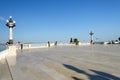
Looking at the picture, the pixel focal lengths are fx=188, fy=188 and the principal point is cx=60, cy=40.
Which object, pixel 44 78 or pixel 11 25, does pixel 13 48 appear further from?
pixel 44 78

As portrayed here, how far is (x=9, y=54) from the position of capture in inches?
796

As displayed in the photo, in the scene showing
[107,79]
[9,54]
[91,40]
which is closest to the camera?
[107,79]

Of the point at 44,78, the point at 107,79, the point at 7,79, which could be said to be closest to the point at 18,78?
the point at 7,79

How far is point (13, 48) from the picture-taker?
2067cm

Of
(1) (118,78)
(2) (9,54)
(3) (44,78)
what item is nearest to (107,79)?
(1) (118,78)

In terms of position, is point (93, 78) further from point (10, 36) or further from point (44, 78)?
point (10, 36)

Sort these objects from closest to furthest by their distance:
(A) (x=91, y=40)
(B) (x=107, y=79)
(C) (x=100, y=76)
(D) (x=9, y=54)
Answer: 1. (B) (x=107, y=79)
2. (C) (x=100, y=76)
3. (D) (x=9, y=54)
4. (A) (x=91, y=40)

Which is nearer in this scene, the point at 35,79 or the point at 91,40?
the point at 35,79

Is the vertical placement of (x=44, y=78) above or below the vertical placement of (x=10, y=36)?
below

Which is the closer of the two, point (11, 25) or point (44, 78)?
point (44, 78)

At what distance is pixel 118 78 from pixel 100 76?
2.46 ft

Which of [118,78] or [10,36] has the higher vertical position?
[10,36]

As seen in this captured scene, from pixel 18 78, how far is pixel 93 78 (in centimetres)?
312

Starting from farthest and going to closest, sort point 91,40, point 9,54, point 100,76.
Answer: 1. point 91,40
2. point 9,54
3. point 100,76
